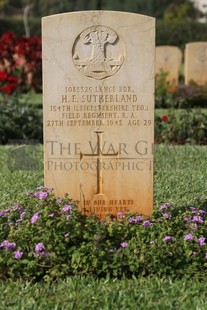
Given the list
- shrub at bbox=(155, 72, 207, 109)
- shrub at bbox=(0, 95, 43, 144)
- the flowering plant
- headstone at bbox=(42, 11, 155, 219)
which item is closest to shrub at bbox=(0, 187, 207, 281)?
headstone at bbox=(42, 11, 155, 219)

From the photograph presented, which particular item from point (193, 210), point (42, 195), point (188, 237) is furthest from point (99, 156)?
point (188, 237)

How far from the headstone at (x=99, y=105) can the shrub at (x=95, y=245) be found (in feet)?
0.87

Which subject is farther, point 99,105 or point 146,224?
point 99,105

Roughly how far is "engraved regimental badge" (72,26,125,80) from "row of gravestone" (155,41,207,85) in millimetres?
9088

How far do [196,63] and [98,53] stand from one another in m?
9.52

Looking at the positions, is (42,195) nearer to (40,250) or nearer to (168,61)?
(40,250)

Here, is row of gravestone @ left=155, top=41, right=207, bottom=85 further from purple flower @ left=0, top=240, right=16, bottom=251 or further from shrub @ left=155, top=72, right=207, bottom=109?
purple flower @ left=0, top=240, right=16, bottom=251

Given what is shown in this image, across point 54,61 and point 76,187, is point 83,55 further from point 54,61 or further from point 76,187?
point 76,187

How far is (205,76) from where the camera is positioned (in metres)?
13.6

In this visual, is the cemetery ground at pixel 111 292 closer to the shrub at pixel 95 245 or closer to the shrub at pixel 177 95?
the shrub at pixel 95 245

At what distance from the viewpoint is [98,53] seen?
431cm

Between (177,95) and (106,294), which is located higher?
(177,95)

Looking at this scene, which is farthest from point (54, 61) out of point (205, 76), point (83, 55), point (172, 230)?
point (205, 76)

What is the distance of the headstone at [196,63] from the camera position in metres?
13.3
